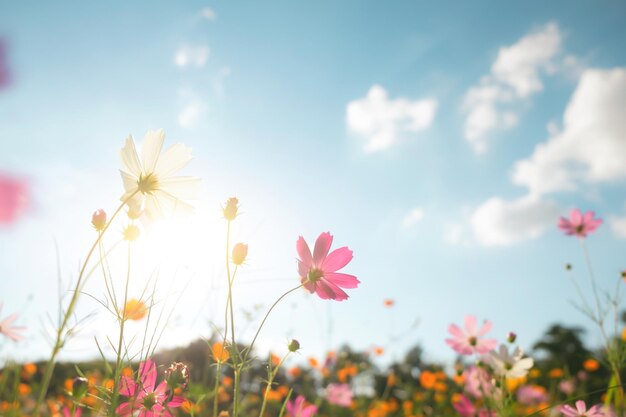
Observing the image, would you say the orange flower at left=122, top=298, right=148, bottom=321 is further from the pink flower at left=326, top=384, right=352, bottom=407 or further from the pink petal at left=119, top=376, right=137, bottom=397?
the pink flower at left=326, top=384, right=352, bottom=407

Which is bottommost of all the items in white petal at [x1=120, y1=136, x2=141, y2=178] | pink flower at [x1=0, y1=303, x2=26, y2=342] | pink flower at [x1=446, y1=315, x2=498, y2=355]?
pink flower at [x1=0, y1=303, x2=26, y2=342]

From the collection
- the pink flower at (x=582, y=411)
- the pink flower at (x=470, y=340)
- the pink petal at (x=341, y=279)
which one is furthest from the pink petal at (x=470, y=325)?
the pink petal at (x=341, y=279)

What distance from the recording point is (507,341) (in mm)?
1673

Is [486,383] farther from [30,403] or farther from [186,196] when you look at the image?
[30,403]

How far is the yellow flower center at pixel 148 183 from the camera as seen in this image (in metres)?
1.01

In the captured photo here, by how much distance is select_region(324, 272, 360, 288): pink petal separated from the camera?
3.11 feet

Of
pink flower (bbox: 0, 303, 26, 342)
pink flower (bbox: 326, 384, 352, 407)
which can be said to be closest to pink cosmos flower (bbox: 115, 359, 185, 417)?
pink flower (bbox: 0, 303, 26, 342)

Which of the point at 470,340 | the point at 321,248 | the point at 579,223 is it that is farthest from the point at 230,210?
the point at 579,223

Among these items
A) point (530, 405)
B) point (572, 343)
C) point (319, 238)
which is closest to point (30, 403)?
point (319, 238)

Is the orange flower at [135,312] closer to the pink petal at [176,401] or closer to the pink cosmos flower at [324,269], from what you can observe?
the pink petal at [176,401]

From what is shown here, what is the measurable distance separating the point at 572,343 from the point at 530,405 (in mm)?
22739

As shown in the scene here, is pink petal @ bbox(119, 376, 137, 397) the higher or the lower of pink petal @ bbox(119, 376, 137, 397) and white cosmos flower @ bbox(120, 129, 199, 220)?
the lower

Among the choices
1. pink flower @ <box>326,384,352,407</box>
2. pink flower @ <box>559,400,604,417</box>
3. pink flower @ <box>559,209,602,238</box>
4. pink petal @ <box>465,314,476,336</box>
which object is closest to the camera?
pink flower @ <box>559,400,604,417</box>

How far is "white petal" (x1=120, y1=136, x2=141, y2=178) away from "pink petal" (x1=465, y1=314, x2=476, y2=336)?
5.21ft
